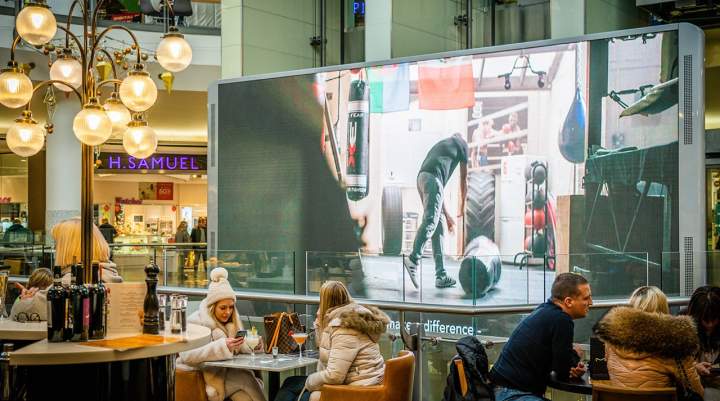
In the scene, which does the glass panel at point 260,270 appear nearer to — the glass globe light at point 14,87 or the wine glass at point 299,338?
the wine glass at point 299,338

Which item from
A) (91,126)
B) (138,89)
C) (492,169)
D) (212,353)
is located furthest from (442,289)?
(91,126)

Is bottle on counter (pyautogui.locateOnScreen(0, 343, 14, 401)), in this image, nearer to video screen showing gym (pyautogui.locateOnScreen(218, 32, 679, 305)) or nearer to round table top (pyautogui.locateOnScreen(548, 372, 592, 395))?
round table top (pyautogui.locateOnScreen(548, 372, 592, 395))

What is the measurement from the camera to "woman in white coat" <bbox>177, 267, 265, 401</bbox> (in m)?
5.82

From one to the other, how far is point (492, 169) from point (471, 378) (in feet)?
16.3

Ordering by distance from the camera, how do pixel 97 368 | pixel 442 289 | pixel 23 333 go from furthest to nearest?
pixel 442 289
pixel 23 333
pixel 97 368

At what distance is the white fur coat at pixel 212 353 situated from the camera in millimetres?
5805

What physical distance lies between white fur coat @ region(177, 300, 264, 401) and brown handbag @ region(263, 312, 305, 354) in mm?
254

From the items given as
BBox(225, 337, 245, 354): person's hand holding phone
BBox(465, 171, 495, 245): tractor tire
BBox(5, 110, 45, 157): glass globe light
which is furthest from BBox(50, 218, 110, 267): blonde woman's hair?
BBox(465, 171, 495, 245): tractor tire

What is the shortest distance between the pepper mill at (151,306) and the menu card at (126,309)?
0.03m

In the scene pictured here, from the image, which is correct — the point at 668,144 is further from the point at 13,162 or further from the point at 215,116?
the point at 13,162

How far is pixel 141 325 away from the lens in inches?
183

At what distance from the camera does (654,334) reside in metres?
4.65

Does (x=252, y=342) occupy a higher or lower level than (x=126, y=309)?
lower

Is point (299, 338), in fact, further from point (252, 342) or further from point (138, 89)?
point (138, 89)
